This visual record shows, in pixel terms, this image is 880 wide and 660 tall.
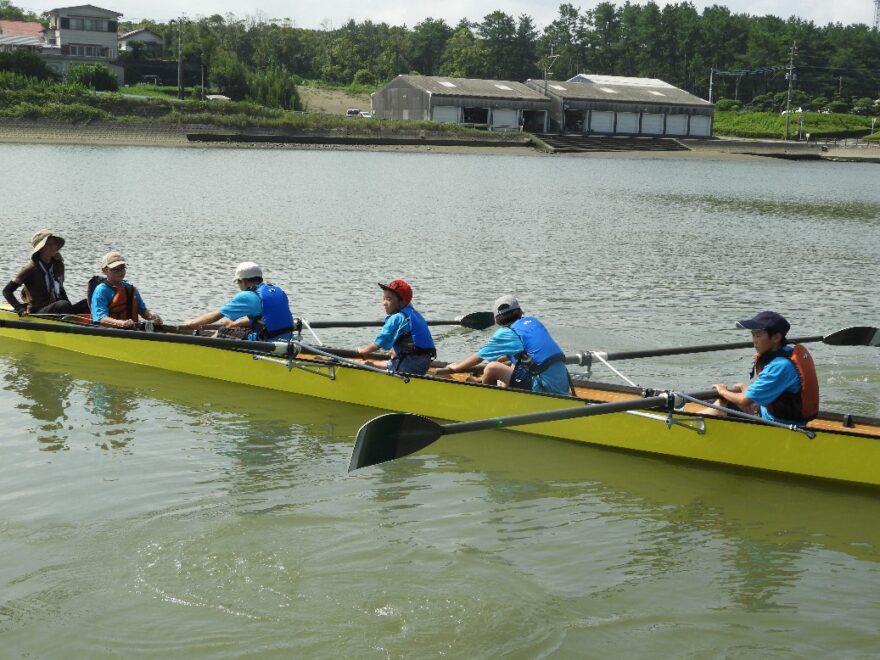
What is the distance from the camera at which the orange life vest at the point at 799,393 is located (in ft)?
34.8

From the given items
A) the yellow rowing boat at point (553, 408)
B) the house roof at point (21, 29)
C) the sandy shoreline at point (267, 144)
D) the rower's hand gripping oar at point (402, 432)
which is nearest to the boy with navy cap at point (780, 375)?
the yellow rowing boat at point (553, 408)

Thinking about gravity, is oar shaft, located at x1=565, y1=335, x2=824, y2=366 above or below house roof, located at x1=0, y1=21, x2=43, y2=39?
below

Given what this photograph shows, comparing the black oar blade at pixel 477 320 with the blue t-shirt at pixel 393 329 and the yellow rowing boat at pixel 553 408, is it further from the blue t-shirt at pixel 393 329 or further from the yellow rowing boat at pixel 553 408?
the blue t-shirt at pixel 393 329

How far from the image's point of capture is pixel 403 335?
1292 cm

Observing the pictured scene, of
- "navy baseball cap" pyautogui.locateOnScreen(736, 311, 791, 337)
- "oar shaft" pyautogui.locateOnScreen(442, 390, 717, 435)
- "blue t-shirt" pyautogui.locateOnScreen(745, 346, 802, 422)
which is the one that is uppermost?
"navy baseball cap" pyautogui.locateOnScreen(736, 311, 791, 337)

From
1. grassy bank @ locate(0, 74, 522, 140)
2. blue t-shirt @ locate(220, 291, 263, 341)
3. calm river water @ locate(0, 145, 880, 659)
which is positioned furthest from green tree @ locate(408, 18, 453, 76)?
blue t-shirt @ locate(220, 291, 263, 341)

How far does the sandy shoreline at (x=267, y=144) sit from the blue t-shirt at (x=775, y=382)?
7397 cm

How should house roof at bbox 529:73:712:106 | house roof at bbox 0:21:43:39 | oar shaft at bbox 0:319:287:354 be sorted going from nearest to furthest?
oar shaft at bbox 0:319:287:354 < house roof at bbox 529:73:712:106 < house roof at bbox 0:21:43:39

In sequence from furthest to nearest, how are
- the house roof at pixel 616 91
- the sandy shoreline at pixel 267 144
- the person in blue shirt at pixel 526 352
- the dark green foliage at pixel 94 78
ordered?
1. the house roof at pixel 616 91
2. the dark green foliage at pixel 94 78
3. the sandy shoreline at pixel 267 144
4. the person in blue shirt at pixel 526 352

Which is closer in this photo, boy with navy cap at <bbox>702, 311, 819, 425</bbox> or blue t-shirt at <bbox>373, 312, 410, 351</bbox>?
boy with navy cap at <bbox>702, 311, 819, 425</bbox>

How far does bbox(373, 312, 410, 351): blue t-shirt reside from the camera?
504 inches

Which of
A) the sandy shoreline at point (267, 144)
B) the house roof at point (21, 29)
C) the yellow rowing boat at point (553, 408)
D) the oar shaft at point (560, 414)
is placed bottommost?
the yellow rowing boat at point (553, 408)

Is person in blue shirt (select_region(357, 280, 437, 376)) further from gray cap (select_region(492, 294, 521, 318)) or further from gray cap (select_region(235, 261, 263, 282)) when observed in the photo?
gray cap (select_region(235, 261, 263, 282))

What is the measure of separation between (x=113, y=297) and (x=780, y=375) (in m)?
9.39
